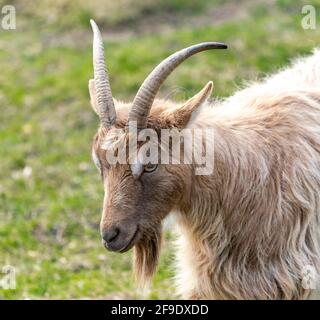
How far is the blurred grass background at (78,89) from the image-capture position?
8.78 meters

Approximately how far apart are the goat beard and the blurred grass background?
4.18ft

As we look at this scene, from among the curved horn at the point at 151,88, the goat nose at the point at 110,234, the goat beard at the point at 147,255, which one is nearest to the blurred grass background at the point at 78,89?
the goat beard at the point at 147,255

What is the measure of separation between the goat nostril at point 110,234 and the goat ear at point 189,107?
2.55ft

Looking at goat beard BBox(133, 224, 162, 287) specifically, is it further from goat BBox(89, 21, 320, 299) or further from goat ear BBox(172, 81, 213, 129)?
goat ear BBox(172, 81, 213, 129)

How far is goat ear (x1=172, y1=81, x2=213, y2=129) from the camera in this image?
576 cm

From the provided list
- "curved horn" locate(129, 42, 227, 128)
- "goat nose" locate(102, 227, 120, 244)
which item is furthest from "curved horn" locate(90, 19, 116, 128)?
"goat nose" locate(102, 227, 120, 244)

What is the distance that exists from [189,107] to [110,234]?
0.94 meters

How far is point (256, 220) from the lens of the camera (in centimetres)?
612

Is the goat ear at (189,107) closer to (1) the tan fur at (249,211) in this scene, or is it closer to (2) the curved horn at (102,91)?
(1) the tan fur at (249,211)

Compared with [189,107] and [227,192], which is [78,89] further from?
[189,107]

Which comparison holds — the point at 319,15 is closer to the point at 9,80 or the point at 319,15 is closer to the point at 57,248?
the point at 9,80

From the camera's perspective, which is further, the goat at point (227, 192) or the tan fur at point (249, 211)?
the tan fur at point (249, 211)

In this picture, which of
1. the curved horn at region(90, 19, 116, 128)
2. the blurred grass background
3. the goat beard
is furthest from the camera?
the blurred grass background

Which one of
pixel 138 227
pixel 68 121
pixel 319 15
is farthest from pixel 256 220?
pixel 319 15
